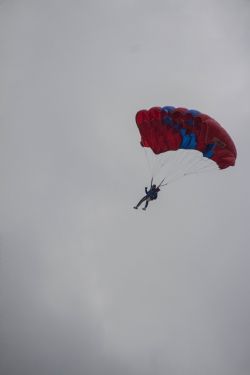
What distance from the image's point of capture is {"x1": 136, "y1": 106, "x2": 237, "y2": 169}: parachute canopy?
26.1 m

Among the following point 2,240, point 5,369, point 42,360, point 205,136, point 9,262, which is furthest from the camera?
point 42,360

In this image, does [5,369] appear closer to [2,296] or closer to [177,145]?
[2,296]

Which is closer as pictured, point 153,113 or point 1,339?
point 153,113

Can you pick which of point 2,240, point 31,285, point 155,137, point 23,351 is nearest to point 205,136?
point 155,137

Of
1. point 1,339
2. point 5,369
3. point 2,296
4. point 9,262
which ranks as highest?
point 9,262

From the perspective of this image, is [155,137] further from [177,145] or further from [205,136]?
[205,136]

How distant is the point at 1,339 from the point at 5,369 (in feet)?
37.6

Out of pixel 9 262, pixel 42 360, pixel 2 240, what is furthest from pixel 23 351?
pixel 2 240

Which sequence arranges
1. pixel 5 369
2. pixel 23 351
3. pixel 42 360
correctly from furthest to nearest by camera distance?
pixel 42 360
pixel 23 351
pixel 5 369

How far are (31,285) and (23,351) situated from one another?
1705 inches

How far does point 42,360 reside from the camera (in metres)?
192

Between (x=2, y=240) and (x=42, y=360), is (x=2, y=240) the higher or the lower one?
the higher one

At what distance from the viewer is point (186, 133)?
27.4 meters

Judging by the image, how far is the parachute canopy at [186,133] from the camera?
26.1 meters
